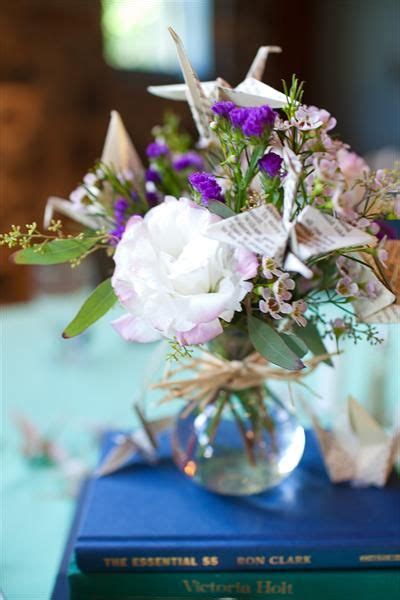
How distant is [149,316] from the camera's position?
511mm

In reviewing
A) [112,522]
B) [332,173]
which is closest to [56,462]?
[112,522]

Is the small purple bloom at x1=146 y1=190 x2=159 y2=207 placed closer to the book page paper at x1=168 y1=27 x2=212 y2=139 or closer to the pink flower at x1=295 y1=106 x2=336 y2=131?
the book page paper at x1=168 y1=27 x2=212 y2=139

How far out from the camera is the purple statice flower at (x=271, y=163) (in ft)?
1.62

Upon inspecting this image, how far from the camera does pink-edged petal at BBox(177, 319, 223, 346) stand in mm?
508

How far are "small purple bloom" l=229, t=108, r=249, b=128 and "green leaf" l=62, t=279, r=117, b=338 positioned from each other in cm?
21

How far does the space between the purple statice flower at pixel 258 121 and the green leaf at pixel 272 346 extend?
0.17m

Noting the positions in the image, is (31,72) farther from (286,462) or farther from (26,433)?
(286,462)

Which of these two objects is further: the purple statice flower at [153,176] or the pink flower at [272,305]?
the purple statice flower at [153,176]

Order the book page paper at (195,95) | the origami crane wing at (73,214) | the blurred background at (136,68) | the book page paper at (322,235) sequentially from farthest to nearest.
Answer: the blurred background at (136,68) → the origami crane wing at (73,214) → the book page paper at (195,95) → the book page paper at (322,235)

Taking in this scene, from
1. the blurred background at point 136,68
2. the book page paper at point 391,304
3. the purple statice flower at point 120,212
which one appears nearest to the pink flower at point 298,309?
the book page paper at point 391,304

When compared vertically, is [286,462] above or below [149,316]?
below

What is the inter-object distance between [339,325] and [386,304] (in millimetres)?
53

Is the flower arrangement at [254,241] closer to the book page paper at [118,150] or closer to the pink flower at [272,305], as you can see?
the pink flower at [272,305]

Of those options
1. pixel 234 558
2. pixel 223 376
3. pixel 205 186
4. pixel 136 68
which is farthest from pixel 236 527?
pixel 136 68
